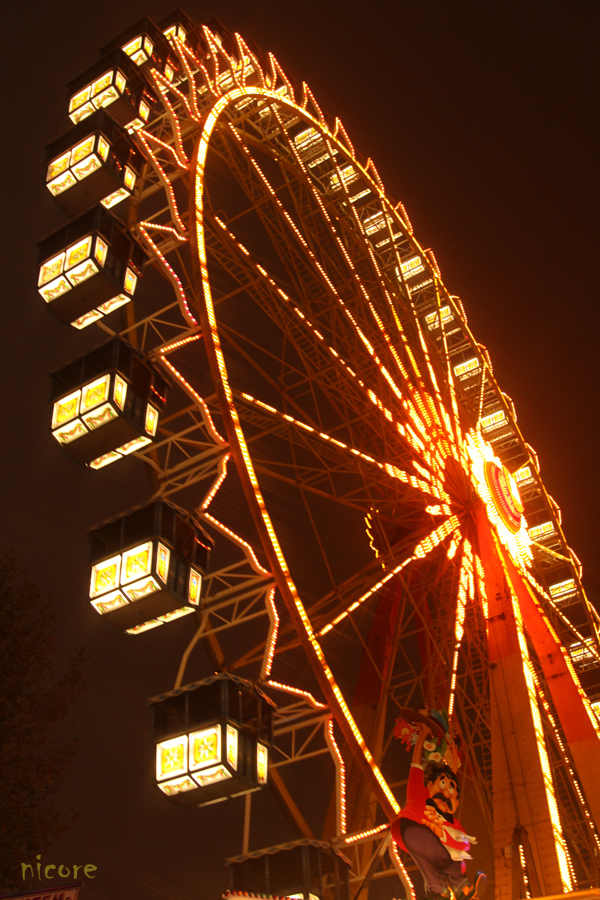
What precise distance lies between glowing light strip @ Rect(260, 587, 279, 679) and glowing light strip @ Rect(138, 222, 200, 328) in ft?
11.2

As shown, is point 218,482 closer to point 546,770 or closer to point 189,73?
point 546,770

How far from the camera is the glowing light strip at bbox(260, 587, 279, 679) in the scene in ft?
31.5

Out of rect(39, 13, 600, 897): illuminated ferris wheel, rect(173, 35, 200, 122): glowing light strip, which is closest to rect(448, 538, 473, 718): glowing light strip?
rect(39, 13, 600, 897): illuminated ferris wheel

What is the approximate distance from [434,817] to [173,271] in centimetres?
728

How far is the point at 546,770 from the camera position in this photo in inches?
448

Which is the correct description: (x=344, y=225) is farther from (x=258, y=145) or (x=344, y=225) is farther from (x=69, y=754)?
(x=69, y=754)

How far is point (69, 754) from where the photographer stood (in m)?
12.9

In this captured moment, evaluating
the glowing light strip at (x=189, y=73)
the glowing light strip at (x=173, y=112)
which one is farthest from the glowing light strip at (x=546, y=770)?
the glowing light strip at (x=189, y=73)

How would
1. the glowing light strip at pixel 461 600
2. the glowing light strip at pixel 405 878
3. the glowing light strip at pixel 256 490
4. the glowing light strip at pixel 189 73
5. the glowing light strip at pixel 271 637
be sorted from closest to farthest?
the glowing light strip at pixel 405 878 → the glowing light strip at pixel 256 490 → the glowing light strip at pixel 271 637 → the glowing light strip at pixel 461 600 → the glowing light strip at pixel 189 73

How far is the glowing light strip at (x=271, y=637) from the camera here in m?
9.59

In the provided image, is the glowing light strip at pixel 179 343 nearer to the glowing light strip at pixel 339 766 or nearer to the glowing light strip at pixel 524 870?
the glowing light strip at pixel 339 766

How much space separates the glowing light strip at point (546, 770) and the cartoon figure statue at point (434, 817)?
2876 millimetres

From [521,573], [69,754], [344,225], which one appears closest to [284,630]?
[69,754]

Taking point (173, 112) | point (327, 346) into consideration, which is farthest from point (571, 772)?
point (173, 112)
